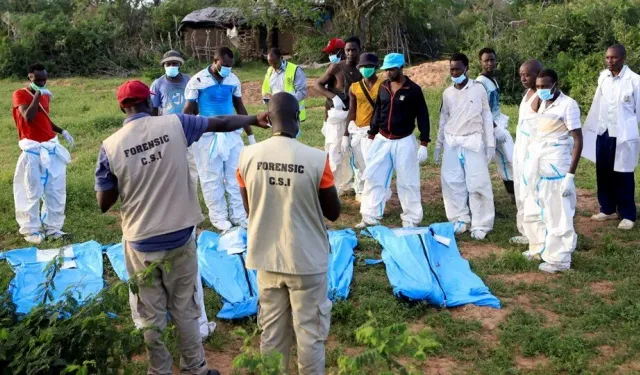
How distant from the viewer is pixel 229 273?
5492 mm

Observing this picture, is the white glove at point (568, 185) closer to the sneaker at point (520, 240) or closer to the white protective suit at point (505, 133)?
the sneaker at point (520, 240)

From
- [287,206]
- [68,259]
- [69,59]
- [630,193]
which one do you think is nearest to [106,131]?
[68,259]

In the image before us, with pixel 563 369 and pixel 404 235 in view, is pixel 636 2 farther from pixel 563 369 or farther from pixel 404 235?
pixel 563 369

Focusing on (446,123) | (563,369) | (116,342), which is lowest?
(563,369)

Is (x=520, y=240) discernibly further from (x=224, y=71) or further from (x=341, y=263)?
(x=224, y=71)

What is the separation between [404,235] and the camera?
604 cm

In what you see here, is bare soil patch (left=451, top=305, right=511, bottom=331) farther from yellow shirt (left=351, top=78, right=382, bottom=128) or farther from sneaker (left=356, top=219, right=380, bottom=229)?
yellow shirt (left=351, top=78, right=382, bottom=128)

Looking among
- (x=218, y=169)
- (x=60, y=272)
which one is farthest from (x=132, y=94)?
(x=218, y=169)

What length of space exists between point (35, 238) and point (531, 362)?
4.98 metres

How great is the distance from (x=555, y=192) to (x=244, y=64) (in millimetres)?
20731

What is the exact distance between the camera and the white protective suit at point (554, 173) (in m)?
5.61

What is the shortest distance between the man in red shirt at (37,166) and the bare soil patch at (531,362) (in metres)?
4.78

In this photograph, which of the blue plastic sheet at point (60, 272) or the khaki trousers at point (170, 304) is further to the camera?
the blue plastic sheet at point (60, 272)

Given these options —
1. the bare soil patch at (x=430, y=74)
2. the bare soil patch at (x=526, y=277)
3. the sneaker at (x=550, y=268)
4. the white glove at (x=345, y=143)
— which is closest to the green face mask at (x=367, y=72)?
the white glove at (x=345, y=143)
